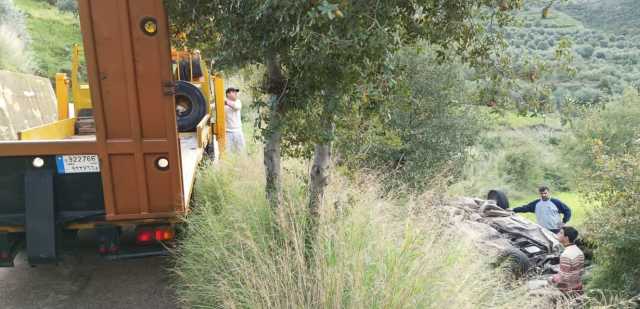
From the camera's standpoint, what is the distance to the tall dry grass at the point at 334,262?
9.40ft

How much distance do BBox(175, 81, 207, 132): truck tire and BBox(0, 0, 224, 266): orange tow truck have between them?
131 inches

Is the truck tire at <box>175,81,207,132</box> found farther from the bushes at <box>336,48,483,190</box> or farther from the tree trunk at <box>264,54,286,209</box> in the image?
the bushes at <box>336,48,483,190</box>

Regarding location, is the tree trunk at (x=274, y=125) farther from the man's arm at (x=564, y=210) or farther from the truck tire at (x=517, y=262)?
the man's arm at (x=564, y=210)

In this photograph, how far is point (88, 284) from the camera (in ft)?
14.5

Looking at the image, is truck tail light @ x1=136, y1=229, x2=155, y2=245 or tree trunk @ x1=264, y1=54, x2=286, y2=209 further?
truck tail light @ x1=136, y1=229, x2=155, y2=245

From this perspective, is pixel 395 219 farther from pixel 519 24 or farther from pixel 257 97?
pixel 519 24

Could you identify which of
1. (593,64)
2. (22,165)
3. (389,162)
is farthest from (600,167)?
(593,64)

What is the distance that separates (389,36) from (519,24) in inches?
55.1

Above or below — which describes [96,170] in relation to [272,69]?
below

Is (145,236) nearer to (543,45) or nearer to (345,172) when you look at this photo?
(345,172)

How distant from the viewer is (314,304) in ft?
9.22

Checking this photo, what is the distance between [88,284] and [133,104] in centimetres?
217

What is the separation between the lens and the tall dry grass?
9.40 ft

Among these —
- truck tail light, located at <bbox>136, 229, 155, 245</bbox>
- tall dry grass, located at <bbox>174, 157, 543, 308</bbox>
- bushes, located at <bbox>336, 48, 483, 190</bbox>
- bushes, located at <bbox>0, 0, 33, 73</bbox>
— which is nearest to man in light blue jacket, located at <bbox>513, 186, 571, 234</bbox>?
bushes, located at <bbox>336, 48, 483, 190</bbox>
